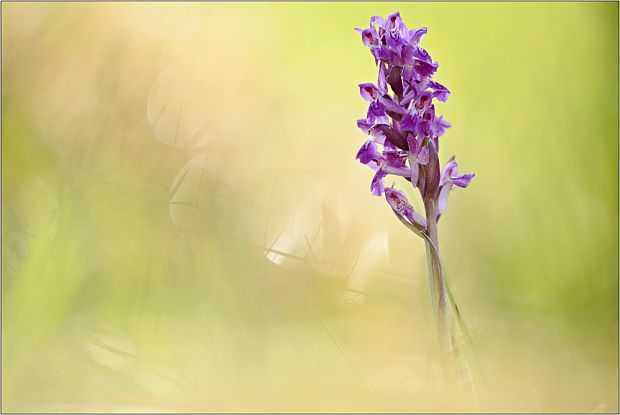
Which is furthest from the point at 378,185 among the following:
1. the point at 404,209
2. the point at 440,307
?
the point at 440,307

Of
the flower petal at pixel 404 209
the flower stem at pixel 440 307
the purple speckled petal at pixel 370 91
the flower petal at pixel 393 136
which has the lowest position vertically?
the flower stem at pixel 440 307

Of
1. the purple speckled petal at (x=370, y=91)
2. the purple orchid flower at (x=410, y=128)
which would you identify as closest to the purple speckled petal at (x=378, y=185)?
the purple orchid flower at (x=410, y=128)

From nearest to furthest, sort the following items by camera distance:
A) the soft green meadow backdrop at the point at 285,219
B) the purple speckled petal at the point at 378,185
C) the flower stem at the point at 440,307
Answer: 1. the flower stem at the point at 440,307
2. the purple speckled petal at the point at 378,185
3. the soft green meadow backdrop at the point at 285,219

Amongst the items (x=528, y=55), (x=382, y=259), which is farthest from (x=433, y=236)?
(x=528, y=55)

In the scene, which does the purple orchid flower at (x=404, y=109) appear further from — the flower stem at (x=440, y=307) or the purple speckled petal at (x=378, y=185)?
the flower stem at (x=440, y=307)

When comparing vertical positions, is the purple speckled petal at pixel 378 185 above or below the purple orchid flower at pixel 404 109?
below

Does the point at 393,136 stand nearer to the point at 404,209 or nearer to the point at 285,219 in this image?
the point at 404,209

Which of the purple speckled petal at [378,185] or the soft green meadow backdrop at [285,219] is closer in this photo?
the purple speckled petal at [378,185]

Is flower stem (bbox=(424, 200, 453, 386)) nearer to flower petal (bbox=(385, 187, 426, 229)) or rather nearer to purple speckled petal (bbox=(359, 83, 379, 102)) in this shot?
flower petal (bbox=(385, 187, 426, 229))

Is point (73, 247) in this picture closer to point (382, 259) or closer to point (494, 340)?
point (382, 259)
